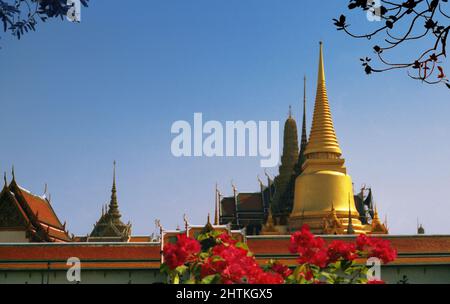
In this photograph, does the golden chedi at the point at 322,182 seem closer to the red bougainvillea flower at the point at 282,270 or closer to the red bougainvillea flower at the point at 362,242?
the red bougainvillea flower at the point at 362,242

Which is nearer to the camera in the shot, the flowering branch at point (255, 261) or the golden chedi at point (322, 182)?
the flowering branch at point (255, 261)

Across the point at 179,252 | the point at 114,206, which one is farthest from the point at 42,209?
the point at 179,252

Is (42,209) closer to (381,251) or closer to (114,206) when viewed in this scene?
(114,206)

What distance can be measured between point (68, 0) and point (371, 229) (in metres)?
37.7

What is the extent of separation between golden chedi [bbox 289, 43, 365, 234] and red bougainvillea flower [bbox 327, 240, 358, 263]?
3768cm

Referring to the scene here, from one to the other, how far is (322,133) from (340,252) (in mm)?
40864

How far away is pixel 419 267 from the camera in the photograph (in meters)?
28.6

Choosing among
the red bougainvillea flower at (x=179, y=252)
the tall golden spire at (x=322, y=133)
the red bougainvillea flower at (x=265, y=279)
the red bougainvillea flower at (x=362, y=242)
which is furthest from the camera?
the tall golden spire at (x=322, y=133)

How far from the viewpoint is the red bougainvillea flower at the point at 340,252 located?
17.4 ft

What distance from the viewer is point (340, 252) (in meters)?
5.29

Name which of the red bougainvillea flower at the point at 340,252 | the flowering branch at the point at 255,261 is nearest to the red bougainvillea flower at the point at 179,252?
the flowering branch at the point at 255,261

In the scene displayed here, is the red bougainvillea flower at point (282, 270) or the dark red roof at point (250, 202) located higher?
the dark red roof at point (250, 202)
